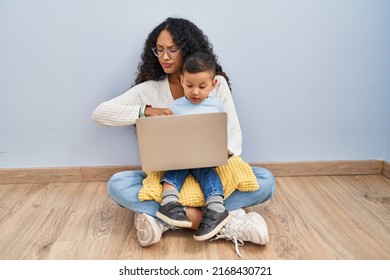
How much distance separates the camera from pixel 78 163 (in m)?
1.84

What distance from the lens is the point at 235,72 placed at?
1724 millimetres

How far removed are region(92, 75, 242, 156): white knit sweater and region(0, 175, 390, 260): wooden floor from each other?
1.11 feet

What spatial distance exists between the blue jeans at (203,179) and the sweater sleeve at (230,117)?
0.66 ft

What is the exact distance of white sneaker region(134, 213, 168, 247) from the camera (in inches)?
48.5

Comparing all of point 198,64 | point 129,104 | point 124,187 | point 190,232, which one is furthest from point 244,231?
point 129,104

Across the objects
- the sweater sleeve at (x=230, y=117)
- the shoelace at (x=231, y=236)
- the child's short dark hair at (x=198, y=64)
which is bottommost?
the shoelace at (x=231, y=236)

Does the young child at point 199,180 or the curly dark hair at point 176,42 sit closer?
the young child at point 199,180

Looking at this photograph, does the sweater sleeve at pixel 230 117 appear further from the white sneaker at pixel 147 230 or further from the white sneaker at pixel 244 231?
the white sneaker at pixel 147 230

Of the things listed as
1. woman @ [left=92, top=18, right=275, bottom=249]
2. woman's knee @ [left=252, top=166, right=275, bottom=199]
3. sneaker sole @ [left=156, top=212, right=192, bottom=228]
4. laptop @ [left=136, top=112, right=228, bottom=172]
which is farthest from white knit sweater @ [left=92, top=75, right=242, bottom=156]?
sneaker sole @ [left=156, top=212, right=192, bottom=228]

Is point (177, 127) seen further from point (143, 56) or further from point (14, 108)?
point (14, 108)

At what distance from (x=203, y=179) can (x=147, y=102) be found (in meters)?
0.46

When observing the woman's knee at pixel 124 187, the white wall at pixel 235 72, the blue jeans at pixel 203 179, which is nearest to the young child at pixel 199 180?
the blue jeans at pixel 203 179

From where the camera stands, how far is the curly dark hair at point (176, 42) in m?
1.48
